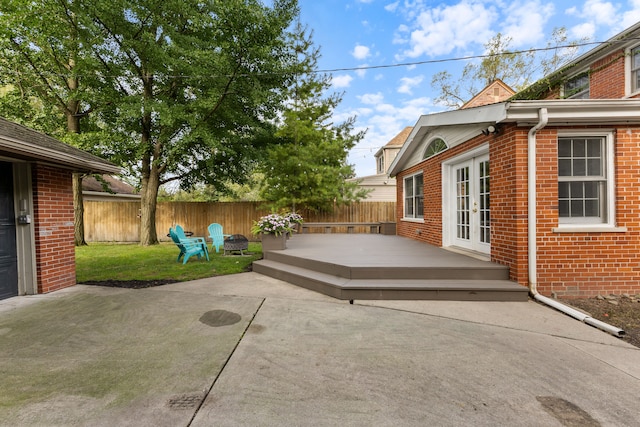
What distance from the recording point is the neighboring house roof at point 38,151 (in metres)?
3.68

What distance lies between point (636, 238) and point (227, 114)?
11048 mm

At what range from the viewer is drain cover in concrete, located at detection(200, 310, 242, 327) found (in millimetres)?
3426

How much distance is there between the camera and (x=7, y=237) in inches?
172

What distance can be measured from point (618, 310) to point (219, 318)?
5217mm

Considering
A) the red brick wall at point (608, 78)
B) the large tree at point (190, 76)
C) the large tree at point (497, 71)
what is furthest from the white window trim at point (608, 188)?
the large tree at point (497, 71)

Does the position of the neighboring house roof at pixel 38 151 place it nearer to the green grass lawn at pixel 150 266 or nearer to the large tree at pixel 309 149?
the green grass lawn at pixel 150 266

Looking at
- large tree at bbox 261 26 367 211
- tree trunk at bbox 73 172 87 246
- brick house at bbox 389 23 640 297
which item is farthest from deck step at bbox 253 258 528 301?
tree trunk at bbox 73 172 87 246

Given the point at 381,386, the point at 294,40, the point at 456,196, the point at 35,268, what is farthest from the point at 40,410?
the point at 294,40

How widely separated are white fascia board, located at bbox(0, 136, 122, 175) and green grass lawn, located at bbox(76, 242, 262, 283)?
2.19 meters

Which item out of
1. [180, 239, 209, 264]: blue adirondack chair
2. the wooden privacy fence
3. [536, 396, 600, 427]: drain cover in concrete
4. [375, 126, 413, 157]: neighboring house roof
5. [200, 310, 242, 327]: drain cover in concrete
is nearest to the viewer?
[536, 396, 600, 427]: drain cover in concrete

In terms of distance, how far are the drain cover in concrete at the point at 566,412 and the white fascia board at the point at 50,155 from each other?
5.97 meters

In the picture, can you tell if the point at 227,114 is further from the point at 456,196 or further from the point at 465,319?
the point at 465,319

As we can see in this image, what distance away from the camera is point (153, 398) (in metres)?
2.05

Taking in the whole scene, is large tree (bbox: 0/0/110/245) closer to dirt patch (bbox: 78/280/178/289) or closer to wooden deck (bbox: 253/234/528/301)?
dirt patch (bbox: 78/280/178/289)
